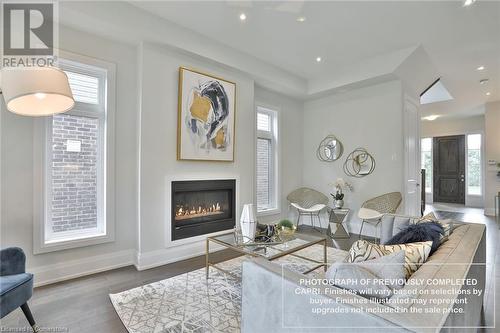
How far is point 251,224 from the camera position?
2.69 m

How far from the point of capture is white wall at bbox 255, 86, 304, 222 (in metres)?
5.10

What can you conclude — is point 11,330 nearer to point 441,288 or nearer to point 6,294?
point 6,294

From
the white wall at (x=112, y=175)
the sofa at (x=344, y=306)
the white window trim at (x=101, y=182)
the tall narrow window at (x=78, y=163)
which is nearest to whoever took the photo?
the sofa at (x=344, y=306)

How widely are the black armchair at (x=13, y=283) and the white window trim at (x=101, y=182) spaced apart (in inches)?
36.1

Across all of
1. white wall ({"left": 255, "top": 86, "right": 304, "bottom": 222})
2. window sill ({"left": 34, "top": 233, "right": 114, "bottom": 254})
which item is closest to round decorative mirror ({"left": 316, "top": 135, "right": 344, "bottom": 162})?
white wall ({"left": 255, "top": 86, "right": 304, "bottom": 222})

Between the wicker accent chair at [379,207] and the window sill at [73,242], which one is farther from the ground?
the wicker accent chair at [379,207]

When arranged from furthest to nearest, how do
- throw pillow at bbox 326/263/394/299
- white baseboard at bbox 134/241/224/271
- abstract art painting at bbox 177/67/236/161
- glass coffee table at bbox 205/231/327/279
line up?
abstract art painting at bbox 177/67/236/161 < white baseboard at bbox 134/241/224/271 < glass coffee table at bbox 205/231/327/279 < throw pillow at bbox 326/263/394/299

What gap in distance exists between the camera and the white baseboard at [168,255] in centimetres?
312

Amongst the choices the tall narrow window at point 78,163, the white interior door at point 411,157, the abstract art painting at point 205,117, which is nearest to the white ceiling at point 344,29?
the abstract art painting at point 205,117

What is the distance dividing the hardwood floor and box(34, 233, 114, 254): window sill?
1.19 ft

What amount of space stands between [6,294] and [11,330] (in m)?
0.54

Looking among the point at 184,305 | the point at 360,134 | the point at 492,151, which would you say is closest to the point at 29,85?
the point at 184,305

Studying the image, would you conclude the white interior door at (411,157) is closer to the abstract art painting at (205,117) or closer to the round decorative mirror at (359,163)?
the round decorative mirror at (359,163)

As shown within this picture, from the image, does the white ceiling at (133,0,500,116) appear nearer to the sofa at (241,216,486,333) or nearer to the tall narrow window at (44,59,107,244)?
the tall narrow window at (44,59,107,244)
